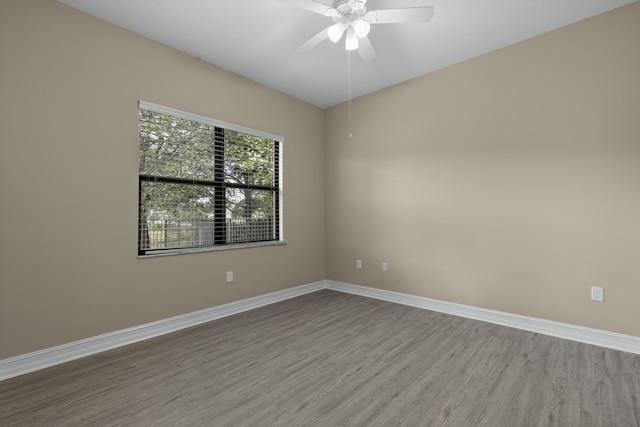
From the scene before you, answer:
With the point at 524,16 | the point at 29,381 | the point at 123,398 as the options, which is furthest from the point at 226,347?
the point at 524,16

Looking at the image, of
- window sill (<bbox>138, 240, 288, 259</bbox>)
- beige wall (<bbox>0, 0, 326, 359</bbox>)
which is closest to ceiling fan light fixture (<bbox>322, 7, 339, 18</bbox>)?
beige wall (<bbox>0, 0, 326, 359</bbox>)

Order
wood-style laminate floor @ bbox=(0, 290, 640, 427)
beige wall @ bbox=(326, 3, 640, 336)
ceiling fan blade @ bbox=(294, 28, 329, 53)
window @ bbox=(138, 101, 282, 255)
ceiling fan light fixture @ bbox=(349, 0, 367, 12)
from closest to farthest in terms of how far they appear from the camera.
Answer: wood-style laminate floor @ bbox=(0, 290, 640, 427), ceiling fan light fixture @ bbox=(349, 0, 367, 12), ceiling fan blade @ bbox=(294, 28, 329, 53), beige wall @ bbox=(326, 3, 640, 336), window @ bbox=(138, 101, 282, 255)

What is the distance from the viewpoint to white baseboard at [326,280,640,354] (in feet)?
8.18

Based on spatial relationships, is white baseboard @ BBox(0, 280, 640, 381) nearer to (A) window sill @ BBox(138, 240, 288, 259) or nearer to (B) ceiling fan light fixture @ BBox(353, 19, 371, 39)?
(A) window sill @ BBox(138, 240, 288, 259)

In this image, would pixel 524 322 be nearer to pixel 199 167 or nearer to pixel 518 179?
pixel 518 179

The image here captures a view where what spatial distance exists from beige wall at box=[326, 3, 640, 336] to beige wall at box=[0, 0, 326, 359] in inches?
85.6

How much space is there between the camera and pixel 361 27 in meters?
2.14

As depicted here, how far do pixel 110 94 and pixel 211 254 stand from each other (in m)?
1.72

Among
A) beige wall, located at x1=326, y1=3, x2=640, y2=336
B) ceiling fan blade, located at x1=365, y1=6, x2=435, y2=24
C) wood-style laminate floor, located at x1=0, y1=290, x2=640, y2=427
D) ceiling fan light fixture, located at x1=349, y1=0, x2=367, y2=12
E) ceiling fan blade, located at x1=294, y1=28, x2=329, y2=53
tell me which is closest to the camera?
wood-style laminate floor, located at x1=0, y1=290, x2=640, y2=427

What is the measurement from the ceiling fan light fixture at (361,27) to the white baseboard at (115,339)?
2903 millimetres

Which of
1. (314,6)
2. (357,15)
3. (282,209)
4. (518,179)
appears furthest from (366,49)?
(282,209)

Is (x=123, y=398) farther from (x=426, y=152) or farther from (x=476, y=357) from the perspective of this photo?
(x=426, y=152)

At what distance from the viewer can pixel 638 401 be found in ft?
5.95

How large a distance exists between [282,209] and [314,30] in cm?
210
